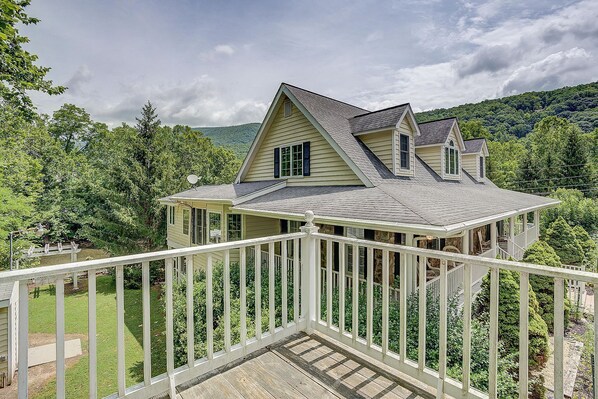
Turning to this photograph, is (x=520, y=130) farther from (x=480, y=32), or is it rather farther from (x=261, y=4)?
(x=261, y=4)

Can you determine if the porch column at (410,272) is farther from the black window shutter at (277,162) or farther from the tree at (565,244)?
the tree at (565,244)

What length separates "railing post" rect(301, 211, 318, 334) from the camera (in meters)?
3.23

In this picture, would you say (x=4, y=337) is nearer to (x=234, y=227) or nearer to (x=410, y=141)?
(x=234, y=227)

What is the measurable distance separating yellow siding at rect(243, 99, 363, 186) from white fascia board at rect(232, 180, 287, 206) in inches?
13.2

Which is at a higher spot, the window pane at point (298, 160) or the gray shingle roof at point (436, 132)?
the gray shingle roof at point (436, 132)

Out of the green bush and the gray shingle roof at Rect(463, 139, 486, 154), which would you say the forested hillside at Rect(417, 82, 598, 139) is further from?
the green bush

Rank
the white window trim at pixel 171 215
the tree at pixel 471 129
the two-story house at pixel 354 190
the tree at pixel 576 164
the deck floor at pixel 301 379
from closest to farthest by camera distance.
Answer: the deck floor at pixel 301 379
the two-story house at pixel 354 190
the white window trim at pixel 171 215
the tree at pixel 576 164
the tree at pixel 471 129

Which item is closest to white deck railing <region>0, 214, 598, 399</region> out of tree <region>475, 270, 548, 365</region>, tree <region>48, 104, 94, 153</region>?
tree <region>475, 270, 548, 365</region>

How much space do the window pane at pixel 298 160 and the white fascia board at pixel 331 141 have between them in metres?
1.29

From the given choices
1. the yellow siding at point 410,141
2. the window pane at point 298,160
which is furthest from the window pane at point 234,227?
the yellow siding at point 410,141

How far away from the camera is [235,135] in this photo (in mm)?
49344

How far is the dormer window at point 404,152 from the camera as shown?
10.0 meters

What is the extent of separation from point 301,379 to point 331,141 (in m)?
7.66

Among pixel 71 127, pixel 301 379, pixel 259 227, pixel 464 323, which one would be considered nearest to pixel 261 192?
pixel 259 227
